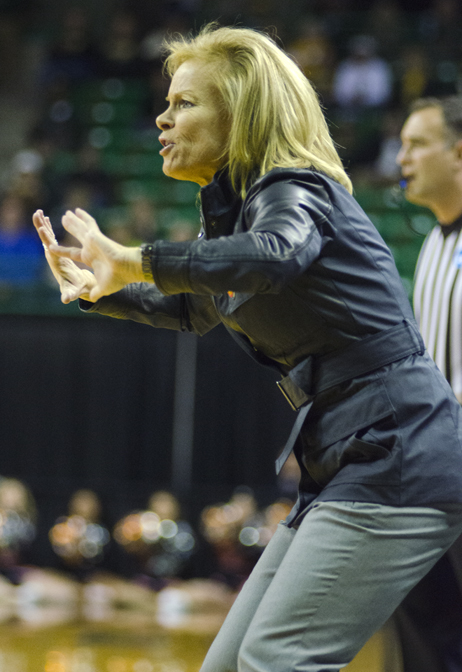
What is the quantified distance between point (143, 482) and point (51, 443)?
82 centimetres

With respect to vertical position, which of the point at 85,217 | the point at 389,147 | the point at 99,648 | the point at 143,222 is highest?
the point at 85,217

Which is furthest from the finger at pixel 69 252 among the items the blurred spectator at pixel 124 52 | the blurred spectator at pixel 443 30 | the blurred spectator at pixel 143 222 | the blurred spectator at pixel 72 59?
the blurred spectator at pixel 72 59

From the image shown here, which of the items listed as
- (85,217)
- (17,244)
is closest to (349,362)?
(85,217)

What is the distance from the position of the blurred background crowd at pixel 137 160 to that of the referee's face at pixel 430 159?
1323 millimetres

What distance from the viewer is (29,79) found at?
11414 millimetres

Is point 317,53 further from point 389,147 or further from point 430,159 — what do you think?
point 430,159

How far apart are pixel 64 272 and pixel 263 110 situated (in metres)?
0.61

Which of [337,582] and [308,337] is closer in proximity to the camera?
[337,582]

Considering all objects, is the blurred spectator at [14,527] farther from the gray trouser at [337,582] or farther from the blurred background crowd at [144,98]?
the gray trouser at [337,582]

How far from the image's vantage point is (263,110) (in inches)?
64.6

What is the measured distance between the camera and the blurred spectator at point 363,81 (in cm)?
875

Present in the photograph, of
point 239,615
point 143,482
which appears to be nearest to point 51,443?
point 143,482

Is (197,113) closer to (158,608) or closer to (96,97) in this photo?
(158,608)

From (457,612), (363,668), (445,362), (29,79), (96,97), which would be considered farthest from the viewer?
(29,79)
